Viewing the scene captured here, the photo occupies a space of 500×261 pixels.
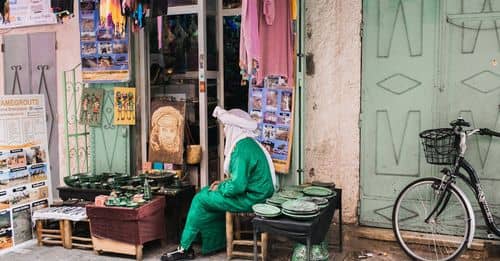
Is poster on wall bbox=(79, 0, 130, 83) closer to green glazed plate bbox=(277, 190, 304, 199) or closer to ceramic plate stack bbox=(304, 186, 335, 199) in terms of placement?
green glazed plate bbox=(277, 190, 304, 199)

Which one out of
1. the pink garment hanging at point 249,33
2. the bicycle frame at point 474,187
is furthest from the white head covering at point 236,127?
the bicycle frame at point 474,187

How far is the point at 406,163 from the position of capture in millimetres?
5703

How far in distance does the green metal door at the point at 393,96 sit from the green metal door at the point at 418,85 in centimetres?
1

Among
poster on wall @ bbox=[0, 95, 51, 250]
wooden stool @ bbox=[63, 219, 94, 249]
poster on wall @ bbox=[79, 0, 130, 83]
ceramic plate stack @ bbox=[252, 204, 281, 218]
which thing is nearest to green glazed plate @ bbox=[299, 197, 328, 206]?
ceramic plate stack @ bbox=[252, 204, 281, 218]

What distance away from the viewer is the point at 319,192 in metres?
5.14

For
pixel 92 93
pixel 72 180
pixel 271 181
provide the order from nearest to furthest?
pixel 271 181
pixel 72 180
pixel 92 93

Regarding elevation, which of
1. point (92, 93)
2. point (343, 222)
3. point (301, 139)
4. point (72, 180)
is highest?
point (92, 93)

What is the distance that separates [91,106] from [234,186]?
114 inches

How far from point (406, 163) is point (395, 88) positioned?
828mm

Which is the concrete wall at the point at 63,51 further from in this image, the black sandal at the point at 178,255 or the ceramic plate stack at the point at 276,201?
the ceramic plate stack at the point at 276,201

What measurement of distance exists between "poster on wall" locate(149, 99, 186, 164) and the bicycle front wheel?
2736 millimetres

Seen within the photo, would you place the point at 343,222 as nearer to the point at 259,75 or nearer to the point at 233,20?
the point at 259,75

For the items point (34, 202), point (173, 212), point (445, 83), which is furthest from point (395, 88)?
point (34, 202)

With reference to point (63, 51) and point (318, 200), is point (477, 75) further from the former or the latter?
point (63, 51)
